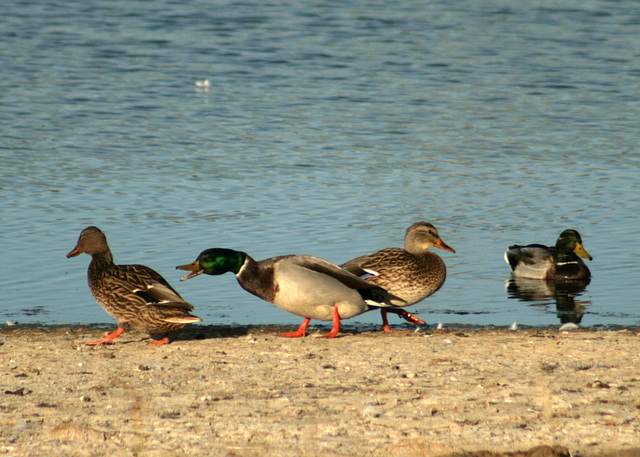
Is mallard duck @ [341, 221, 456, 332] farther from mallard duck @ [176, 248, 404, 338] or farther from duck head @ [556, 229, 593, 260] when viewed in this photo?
duck head @ [556, 229, 593, 260]

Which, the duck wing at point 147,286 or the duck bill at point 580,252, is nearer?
the duck wing at point 147,286

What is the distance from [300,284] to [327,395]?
1770 millimetres

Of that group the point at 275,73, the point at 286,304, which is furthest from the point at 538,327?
the point at 275,73

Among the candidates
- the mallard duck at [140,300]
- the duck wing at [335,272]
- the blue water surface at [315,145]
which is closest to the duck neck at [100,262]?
the mallard duck at [140,300]

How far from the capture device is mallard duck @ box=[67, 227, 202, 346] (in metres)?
7.67

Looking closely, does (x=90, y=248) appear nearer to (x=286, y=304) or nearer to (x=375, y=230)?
(x=286, y=304)

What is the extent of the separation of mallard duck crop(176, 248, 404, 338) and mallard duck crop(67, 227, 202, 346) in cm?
50

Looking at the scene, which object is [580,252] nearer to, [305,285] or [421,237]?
[421,237]

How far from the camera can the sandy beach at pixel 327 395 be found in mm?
5234

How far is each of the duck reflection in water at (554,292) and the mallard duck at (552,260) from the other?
0.23ft

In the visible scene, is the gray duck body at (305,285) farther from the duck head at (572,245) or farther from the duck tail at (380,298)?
the duck head at (572,245)

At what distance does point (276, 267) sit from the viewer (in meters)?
A: 7.94

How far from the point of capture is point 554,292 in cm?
1095

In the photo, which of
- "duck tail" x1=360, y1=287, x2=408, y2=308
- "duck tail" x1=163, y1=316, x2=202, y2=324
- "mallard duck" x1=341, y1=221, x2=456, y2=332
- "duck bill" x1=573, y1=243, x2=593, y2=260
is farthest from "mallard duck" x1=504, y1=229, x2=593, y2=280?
"duck tail" x1=163, y1=316, x2=202, y2=324
